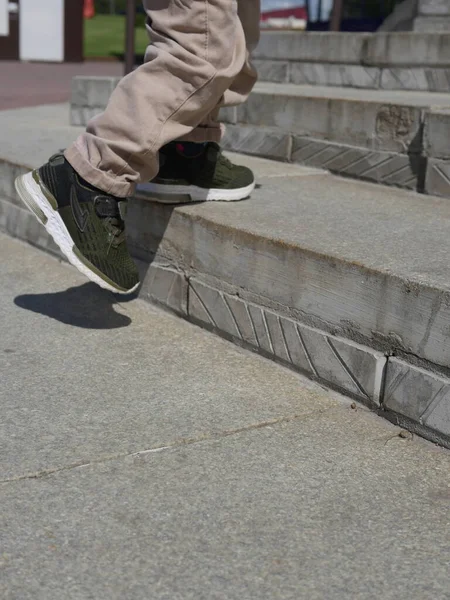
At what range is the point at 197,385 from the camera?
2168mm

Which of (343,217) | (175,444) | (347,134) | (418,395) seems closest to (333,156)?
(347,134)

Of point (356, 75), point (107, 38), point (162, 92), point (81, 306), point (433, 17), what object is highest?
point (433, 17)

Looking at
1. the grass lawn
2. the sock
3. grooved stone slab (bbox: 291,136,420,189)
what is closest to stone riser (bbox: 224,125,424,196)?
grooved stone slab (bbox: 291,136,420,189)

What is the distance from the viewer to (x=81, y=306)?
2.76 metres

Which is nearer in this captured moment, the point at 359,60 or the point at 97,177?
the point at 97,177

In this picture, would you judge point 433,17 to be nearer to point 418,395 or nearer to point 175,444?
point 418,395

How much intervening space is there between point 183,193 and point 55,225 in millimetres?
444

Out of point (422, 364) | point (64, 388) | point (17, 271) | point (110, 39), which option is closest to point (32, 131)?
point (17, 271)

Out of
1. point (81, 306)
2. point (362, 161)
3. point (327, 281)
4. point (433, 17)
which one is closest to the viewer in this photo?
point (327, 281)

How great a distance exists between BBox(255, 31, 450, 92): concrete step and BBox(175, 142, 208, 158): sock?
2.08m

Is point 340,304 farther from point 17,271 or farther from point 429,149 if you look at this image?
point 17,271

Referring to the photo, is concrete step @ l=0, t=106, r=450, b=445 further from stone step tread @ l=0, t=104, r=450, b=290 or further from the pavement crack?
the pavement crack

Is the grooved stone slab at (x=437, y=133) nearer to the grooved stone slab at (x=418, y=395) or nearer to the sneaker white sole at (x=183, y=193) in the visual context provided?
the sneaker white sole at (x=183, y=193)

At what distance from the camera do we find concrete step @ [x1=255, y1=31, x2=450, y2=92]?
4.36 m
